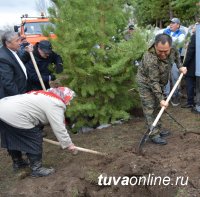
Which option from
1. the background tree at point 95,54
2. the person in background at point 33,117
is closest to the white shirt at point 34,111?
the person in background at point 33,117

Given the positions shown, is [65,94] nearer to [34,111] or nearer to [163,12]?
[34,111]

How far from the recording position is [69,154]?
213 inches

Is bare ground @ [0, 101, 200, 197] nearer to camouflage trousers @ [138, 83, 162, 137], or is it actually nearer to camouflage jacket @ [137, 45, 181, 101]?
camouflage trousers @ [138, 83, 162, 137]

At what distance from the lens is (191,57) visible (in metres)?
6.92

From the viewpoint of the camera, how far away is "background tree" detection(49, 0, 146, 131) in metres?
5.80

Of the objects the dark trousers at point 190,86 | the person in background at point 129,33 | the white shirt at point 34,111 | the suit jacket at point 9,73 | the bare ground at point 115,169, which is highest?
the person in background at point 129,33

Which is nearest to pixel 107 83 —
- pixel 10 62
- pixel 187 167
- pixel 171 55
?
pixel 171 55

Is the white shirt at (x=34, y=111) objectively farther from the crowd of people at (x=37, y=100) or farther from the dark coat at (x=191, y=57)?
the dark coat at (x=191, y=57)

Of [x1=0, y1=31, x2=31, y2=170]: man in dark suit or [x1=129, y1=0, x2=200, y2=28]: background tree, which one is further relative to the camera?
[x1=129, y1=0, x2=200, y2=28]: background tree

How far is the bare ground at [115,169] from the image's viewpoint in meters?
4.12

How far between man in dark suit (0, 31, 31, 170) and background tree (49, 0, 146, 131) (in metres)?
1.00

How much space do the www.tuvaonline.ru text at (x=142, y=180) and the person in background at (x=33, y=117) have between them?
580 mm

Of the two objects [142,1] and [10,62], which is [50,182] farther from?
[142,1]

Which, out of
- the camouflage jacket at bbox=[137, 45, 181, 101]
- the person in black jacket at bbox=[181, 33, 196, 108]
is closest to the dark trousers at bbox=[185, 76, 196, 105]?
the person in black jacket at bbox=[181, 33, 196, 108]
